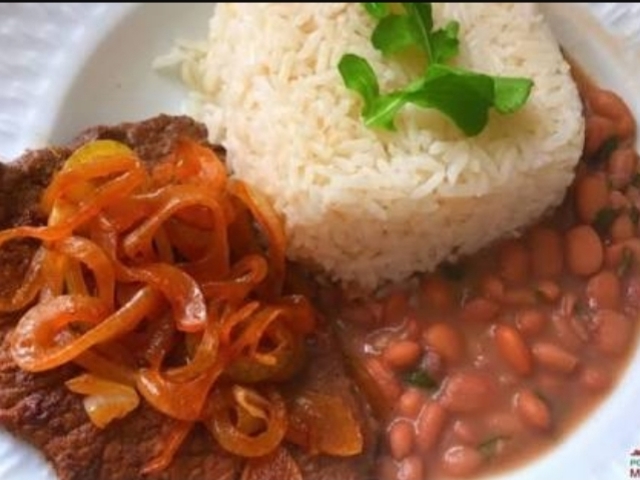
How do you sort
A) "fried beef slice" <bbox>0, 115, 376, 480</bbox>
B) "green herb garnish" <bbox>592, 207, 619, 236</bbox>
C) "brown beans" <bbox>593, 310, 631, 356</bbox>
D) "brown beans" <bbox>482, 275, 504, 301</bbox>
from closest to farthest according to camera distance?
"fried beef slice" <bbox>0, 115, 376, 480</bbox> → "brown beans" <bbox>593, 310, 631, 356</bbox> → "brown beans" <bbox>482, 275, 504, 301</bbox> → "green herb garnish" <bbox>592, 207, 619, 236</bbox>

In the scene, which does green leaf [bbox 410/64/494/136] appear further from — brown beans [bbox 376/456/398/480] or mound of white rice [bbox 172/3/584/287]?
brown beans [bbox 376/456/398/480]

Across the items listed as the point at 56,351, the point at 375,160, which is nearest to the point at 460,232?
the point at 375,160

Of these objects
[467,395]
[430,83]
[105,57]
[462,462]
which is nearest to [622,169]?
[430,83]

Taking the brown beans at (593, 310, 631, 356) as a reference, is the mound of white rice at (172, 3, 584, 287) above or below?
above

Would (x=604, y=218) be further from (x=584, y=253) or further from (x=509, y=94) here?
(x=509, y=94)

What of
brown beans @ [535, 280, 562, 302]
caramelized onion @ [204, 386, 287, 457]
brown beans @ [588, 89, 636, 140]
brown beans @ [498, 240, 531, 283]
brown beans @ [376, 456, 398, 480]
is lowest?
brown beans @ [376, 456, 398, 480]

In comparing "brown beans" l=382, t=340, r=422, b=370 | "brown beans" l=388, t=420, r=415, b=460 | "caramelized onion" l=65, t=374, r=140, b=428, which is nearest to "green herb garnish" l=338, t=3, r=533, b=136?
"brown beans" l=382, t=340, r=422, b=370

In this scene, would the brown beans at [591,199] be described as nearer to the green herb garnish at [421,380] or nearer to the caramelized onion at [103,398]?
the green herb garnish at [421,380]
